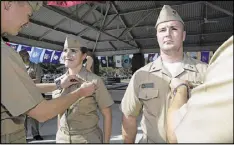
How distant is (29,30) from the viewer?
1242 centimetres

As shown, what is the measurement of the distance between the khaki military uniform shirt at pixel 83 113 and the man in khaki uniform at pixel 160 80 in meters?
0.46

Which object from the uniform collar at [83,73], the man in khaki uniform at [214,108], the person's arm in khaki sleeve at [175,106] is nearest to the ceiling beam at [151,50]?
the uniform collar at [83,73]

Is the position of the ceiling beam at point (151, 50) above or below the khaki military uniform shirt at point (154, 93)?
above

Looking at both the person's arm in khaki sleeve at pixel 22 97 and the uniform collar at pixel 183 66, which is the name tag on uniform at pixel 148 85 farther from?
the person's arm in khaki sleeve at pixel 22 97

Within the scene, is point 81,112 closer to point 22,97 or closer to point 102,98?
point 102,98

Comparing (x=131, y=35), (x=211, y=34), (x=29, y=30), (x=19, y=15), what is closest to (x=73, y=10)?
(x=29, y=30)

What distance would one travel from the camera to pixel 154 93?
1888 millimetres

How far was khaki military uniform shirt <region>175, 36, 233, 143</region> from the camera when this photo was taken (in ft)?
1.91

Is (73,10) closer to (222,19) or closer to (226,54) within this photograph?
(222,19)

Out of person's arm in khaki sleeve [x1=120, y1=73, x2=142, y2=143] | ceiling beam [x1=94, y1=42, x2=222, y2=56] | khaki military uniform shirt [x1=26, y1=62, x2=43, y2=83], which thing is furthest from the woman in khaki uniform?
ceiling beam [x1=94, y1=42, x2=222, y2=56]

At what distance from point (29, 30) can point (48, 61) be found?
3.41m

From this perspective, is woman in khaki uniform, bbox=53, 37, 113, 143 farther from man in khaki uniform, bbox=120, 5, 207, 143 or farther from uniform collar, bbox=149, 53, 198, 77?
uniform collar, bbox=149, 53, 198, 77

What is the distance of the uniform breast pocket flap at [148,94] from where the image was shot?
188cm

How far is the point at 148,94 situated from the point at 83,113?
79 centimetres
